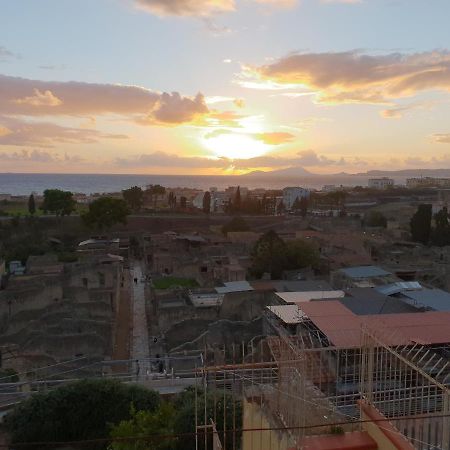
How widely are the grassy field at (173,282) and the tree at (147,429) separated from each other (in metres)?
16.3

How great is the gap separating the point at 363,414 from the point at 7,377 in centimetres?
1139

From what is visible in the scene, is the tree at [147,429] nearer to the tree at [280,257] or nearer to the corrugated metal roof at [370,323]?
the corrugated metal roof at [370,323]

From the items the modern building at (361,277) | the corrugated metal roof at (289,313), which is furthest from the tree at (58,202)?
the corrugated metal roof at (289,313)

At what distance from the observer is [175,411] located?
9.41 meters

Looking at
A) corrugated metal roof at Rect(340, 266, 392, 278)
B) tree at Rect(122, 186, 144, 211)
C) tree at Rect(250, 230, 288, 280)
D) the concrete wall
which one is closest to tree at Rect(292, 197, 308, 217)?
tree at Rect(122, 186, 144, 211)

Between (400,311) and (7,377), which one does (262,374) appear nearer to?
(7,377)

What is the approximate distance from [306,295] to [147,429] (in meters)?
12.4

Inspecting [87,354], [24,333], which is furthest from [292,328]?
→ [24,333]

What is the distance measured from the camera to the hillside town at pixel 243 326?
4.70 meters

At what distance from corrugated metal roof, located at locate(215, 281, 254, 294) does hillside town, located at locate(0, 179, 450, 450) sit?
78 mm

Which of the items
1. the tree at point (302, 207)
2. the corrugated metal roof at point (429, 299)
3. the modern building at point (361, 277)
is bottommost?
the modern building at point (361, 277)

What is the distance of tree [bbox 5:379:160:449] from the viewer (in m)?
10.1

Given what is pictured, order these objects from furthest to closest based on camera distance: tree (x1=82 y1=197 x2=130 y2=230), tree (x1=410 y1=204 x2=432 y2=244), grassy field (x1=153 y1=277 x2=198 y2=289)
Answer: tree (x1=82 y1=197 x2=130 y2=230), tree (x1=410 y1=204 x2=432 y2=244), grassy field (x1=153 y1=277 x2=198 y2=289)

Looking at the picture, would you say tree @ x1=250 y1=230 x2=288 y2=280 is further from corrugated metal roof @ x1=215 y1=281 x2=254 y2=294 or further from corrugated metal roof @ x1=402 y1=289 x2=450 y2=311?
corrugated metal roof @ x1=402 y1=289 x2=450 y2=311
